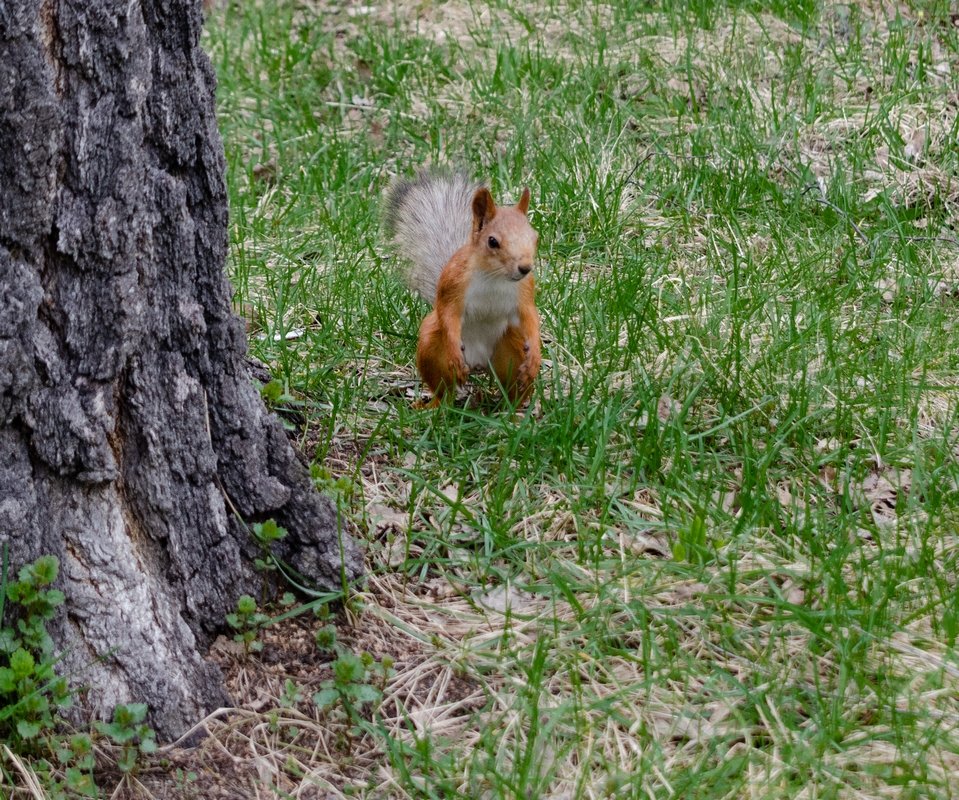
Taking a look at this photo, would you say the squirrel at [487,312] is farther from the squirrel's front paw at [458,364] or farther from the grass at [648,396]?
the grass at [648,396]

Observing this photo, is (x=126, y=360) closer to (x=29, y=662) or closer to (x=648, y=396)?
(x=29, y=662)

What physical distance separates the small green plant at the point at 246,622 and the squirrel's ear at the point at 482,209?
140 centimetres

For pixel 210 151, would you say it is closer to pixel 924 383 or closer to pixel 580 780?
pixel 580 780

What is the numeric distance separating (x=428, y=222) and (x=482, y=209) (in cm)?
46

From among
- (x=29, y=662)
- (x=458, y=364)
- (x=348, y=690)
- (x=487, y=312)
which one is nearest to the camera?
(x=29, y=662)

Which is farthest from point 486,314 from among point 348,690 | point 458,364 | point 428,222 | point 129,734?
point 129,734

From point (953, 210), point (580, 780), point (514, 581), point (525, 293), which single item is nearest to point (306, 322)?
point (525, 293)

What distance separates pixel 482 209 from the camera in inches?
135

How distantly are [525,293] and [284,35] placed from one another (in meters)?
3.11

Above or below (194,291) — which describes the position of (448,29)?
above

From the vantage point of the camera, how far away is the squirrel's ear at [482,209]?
3.39m

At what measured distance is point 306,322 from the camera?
3.81 meters

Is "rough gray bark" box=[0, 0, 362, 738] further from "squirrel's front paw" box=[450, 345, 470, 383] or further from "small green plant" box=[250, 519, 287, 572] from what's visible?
"squirrel's front paw" box=[450, 345, 470, 383]

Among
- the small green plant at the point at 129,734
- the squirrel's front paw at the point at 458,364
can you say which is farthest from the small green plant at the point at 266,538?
the squirrel's front paw at the point at 458,364
